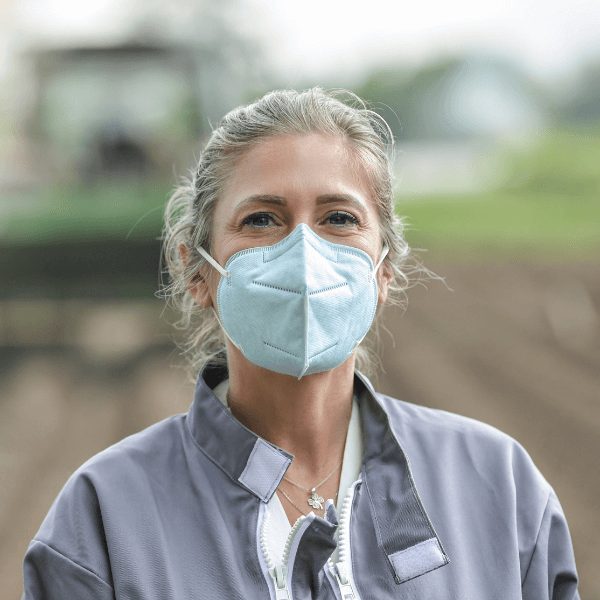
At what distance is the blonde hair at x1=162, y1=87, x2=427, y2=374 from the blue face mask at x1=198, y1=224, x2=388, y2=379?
0.21 metres

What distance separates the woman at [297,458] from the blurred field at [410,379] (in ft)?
7.83

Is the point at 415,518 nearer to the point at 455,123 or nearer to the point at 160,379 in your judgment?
the point at 160,379

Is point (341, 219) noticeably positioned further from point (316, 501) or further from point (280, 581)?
point (280, 581)

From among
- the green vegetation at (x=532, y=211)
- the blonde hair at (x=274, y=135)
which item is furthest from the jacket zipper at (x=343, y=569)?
the green vegetation at (x=532, y=211)

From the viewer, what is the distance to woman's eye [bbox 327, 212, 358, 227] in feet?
6.24

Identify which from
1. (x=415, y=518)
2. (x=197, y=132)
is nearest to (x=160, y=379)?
(x=197, y=132)

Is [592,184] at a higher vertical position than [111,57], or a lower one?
lower

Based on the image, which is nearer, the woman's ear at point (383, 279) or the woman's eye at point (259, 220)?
the woman's eye at point (259, 220)

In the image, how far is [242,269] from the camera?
6.21ft

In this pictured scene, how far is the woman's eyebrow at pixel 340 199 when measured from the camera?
6.11ft

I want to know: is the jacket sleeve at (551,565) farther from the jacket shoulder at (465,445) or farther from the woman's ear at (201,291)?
the woman's ear at (201,291)

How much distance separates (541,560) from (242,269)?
97 cm

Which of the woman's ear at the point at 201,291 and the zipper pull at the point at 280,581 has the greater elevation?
the woman's ear at the point at 201,291

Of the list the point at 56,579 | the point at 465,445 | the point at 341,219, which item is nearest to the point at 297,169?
the point at 341,219
